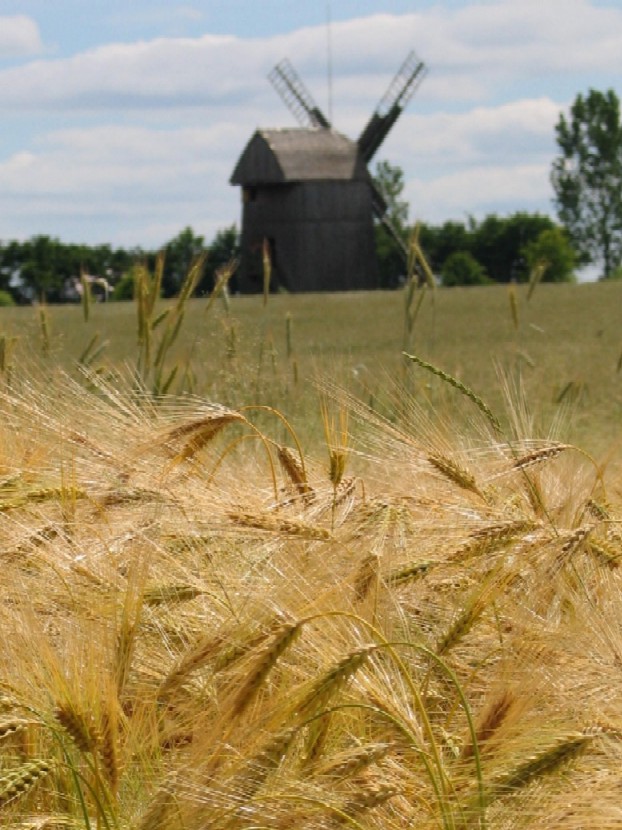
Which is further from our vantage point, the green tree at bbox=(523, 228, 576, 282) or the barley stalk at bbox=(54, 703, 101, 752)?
the green tree at bbox=(523, 228, 576, 282)

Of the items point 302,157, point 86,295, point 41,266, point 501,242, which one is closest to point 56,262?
point 41,266

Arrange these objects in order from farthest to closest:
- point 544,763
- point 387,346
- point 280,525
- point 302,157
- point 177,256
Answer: point 302,157, point 177,256, point 387,346, point 280,525, point 544,763

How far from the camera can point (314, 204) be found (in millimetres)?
39375

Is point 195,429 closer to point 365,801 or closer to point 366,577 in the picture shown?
point 366,577

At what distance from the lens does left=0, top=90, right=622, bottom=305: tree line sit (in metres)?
→ 36.0

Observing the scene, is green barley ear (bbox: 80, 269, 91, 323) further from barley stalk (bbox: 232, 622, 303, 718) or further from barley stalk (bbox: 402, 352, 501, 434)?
barley stalk (bbox: 232, 622, 303, 718)

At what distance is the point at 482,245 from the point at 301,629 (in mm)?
48528

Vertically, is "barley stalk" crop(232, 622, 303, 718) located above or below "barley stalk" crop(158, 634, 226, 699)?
above

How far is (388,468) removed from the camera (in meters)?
2.39

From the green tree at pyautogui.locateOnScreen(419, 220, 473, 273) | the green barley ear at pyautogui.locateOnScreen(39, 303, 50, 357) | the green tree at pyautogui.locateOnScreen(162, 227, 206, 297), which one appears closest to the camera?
the green barley ear at pyautogui.locateOnScreen(39, 303, 50, 357)

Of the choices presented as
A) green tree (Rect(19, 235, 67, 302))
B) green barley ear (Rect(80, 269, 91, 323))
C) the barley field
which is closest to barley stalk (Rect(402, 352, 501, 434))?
the barley field

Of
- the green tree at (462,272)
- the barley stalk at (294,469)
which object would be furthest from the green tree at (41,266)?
the barley stalk at (294,469)

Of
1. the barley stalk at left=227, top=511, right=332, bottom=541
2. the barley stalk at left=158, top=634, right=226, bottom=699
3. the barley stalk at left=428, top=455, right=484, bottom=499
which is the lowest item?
the barley stalk at left=158, top=634, right=226, bottom=699

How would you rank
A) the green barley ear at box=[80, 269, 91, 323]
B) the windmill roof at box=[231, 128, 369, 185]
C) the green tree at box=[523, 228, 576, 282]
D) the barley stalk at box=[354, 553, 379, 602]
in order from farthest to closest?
the green tree at box=[523, 228, 576, 282]
the windmill roof at box=[231, 128, 369, 185]
the green barley ear at box=[80, 269, 91, 323]
the barley stalk at box=[354, 553, 379, 602]
